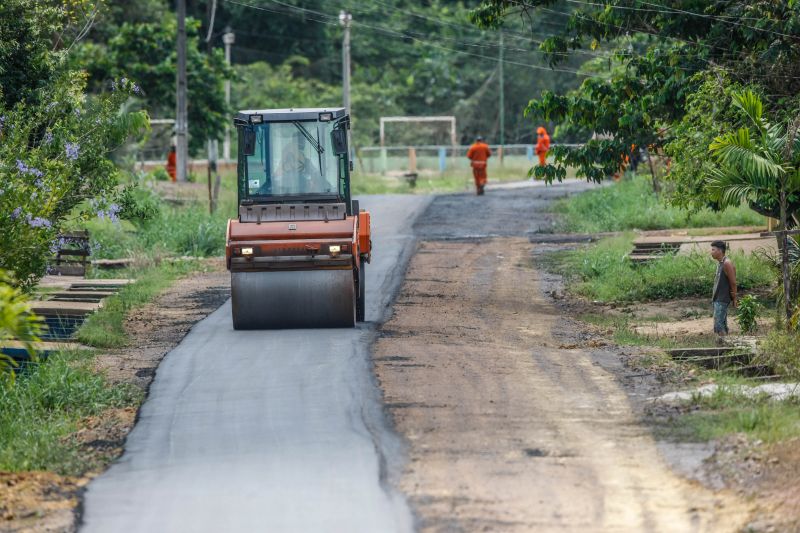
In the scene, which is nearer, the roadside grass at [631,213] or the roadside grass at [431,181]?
the roadside grass at [631,213]

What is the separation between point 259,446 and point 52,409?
3.20 m

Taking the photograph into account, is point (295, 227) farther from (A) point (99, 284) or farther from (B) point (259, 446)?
(A) point (99, 284)

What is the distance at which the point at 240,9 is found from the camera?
219ft

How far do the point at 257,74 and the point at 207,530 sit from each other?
2202 inches

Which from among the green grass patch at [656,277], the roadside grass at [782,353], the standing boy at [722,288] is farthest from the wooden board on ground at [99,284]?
the roadside grass at [782,353]

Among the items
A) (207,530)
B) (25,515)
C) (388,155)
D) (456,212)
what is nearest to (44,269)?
(25,515)

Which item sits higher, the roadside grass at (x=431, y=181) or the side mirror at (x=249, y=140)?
the side mirror at (x=249, y=140)

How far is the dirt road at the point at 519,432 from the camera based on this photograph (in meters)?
9.52

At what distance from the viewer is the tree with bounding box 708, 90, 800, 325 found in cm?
1588

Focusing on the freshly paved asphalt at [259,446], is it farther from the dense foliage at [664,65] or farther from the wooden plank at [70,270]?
the wooden plank at [70,270]

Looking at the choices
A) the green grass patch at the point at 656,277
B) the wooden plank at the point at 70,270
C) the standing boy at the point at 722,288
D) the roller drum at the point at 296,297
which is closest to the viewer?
the roller drum at the point at 296,297

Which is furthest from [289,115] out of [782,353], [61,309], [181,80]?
[181,80]

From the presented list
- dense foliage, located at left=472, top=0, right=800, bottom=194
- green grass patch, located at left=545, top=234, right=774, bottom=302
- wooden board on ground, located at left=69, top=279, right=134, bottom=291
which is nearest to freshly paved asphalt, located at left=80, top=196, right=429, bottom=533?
wooden board on ground, located at left=69, top=279, right=134, bottom=291

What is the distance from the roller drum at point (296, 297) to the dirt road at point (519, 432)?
0.91 meters
